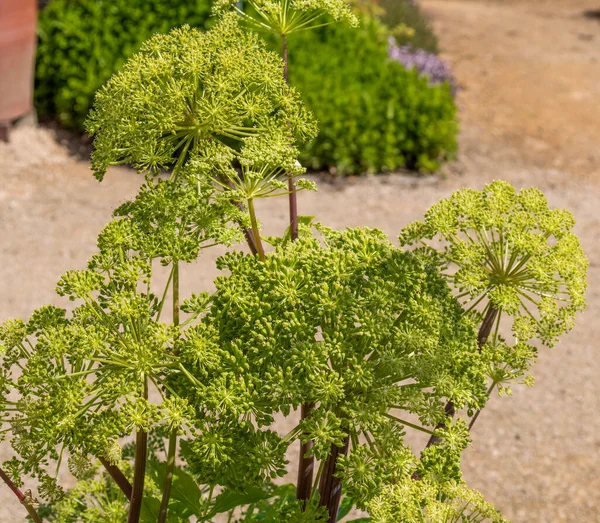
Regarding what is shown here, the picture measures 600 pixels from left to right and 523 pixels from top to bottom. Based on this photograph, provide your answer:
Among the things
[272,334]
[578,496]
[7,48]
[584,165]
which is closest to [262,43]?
[272,334]

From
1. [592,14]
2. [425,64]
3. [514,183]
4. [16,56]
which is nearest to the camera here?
Answer: [16,56]

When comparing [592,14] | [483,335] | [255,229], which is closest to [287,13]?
[255,229]

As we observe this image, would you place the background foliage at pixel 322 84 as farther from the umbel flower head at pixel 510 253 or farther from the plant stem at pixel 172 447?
the plant stem at pixel 172 447

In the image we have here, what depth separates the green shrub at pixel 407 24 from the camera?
37.7 feet

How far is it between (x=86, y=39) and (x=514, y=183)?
4923 mm

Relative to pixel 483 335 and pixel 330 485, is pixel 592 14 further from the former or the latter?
pixel 330 485

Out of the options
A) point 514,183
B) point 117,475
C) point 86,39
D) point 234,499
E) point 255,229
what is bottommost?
point 514,183

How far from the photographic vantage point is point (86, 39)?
30.7ft

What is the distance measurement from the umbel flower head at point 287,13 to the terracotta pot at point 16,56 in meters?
7.04

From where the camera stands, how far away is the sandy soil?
5.14 m

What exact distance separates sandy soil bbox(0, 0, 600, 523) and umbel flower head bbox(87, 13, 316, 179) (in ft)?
3.88

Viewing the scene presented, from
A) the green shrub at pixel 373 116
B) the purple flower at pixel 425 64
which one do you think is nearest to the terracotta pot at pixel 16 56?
the green shrub at pixel 373 116

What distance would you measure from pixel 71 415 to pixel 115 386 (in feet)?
0.32

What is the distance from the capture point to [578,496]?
192 inches
